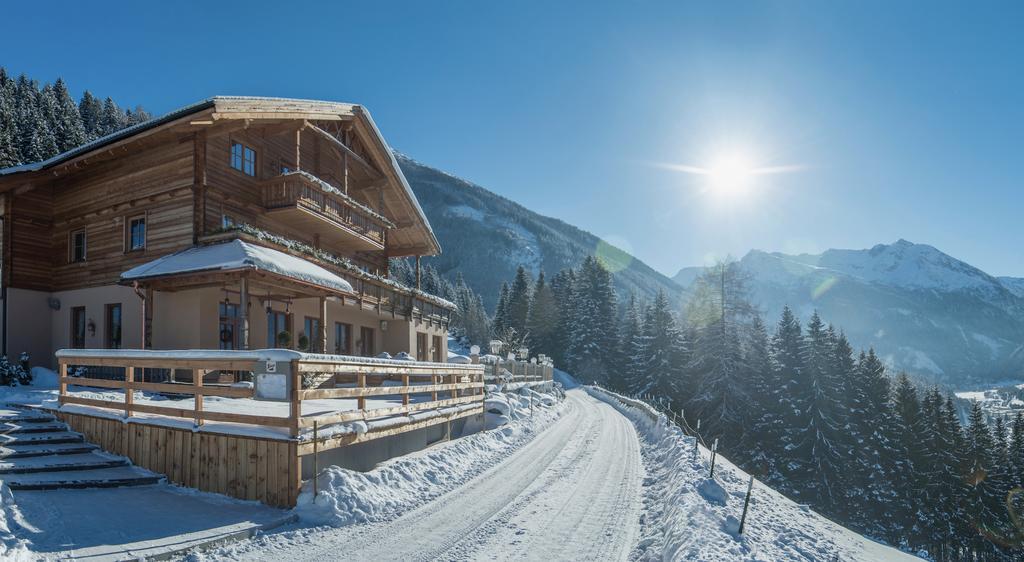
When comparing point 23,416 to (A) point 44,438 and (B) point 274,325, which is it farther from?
(B) point 274,325

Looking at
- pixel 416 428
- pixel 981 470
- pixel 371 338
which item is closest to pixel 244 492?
pixel 416 428

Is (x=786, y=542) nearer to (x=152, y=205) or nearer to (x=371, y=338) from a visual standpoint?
(x=152, y=205)

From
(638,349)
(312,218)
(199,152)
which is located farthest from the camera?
(638,349)

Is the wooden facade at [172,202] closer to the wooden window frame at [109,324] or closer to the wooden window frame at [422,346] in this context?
the wooden window frame at [109,324]

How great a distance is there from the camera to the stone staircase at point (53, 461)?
26.7ft

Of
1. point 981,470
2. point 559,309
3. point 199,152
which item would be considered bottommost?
point 981,470

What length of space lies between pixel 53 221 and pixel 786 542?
84.9ft

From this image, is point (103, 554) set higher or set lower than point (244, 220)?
lower

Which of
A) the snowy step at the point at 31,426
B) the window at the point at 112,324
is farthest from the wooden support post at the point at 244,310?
the window at the point at 112,324

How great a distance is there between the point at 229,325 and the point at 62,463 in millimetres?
9548

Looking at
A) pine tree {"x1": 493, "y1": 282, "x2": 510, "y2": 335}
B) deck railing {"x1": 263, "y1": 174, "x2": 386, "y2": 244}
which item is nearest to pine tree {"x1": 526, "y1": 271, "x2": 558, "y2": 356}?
pine tree {"x1": 493, "y1": 282, "x2": 510, "y2": 335}

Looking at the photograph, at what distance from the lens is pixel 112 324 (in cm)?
1908

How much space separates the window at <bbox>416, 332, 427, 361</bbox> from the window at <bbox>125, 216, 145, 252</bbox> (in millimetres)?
13167

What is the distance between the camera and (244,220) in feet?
63.8
